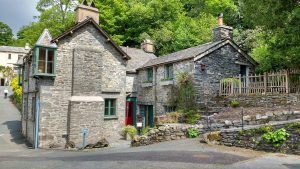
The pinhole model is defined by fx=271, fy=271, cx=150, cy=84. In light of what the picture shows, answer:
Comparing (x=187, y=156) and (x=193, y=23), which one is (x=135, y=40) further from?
(x=187, y=156)

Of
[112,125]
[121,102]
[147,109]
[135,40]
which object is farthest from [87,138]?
[135,40]

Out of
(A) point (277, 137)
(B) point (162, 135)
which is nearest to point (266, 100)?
(A) point (277, 137)

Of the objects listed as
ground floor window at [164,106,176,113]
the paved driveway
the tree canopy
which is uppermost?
the tree canopy

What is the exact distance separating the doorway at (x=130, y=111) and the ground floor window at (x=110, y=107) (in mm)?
4417

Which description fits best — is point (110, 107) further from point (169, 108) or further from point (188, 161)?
point (188, 161)

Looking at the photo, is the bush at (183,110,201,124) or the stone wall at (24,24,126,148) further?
the stone wall at (24,24,126,148)

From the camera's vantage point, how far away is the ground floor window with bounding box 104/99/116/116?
846 inches

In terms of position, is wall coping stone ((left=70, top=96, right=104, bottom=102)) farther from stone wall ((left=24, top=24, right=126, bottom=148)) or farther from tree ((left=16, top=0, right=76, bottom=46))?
tree ((left=16, top=0, right=76, bottom=46))

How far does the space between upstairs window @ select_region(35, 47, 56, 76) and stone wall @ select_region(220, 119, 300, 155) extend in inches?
487

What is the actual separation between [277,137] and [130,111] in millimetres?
17249

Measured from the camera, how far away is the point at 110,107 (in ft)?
71.1

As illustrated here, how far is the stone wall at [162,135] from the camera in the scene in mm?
15156

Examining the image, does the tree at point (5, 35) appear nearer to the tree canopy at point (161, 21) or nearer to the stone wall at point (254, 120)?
the tree canopy at point (161, 21)

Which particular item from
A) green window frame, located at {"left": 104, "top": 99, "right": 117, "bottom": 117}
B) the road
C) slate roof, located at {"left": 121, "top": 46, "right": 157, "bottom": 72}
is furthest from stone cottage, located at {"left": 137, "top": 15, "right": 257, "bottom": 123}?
the road
